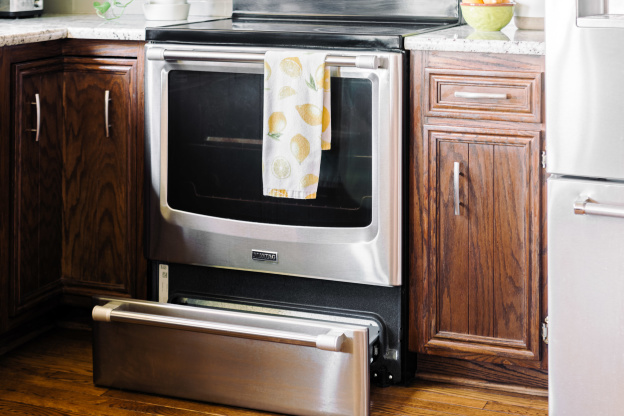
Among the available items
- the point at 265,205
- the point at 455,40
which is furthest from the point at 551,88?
the point at 265,205

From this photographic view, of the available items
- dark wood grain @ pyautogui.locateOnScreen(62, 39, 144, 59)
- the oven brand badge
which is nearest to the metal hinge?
the oven brand badge

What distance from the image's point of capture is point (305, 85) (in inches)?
85.6

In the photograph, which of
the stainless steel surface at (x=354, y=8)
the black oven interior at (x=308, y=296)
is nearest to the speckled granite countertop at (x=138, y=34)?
the stainless steel surface at (x=354, y=8)

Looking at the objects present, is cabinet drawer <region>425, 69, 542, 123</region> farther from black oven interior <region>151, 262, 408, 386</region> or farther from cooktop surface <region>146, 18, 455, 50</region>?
black oven interior <region>151, 262, 408, 386</region>

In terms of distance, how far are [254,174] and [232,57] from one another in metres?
0.30

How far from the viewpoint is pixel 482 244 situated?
2.17 m

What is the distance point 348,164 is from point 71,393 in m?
0.88

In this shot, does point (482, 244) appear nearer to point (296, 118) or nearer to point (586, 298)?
point (586, 298)

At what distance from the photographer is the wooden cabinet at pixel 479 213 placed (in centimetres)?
209

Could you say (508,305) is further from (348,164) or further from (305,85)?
(305,85)

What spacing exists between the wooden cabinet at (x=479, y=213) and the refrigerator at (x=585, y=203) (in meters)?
0.18

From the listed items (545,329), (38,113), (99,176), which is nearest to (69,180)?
(99,176)

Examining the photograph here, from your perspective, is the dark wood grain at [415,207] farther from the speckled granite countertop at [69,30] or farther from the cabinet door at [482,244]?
the speckled granite countertop at [69,30]

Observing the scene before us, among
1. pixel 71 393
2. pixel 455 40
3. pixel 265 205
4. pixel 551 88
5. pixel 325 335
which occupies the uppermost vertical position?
pixel 455 40
